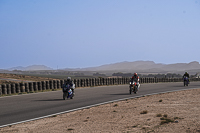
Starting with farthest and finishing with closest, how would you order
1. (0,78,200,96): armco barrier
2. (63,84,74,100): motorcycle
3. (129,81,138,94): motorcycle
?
(0,78,200,96): armco barrier
(129,81,138,94): motorcycle
(63,84,74,100): motorcycle

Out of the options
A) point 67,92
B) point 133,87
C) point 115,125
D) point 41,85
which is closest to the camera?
point 115,125

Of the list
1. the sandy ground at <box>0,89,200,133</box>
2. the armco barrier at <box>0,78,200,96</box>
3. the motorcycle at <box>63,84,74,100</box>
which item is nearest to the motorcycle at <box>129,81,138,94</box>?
the motorcycle at <box>63,84,74,100</box>

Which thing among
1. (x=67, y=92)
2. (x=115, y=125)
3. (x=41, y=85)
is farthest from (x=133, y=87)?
(x=115, y=125)

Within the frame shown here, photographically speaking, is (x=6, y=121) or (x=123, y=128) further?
(x=6, y=121)

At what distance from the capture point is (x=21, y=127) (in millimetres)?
9484

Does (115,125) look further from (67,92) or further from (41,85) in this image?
(41,85)

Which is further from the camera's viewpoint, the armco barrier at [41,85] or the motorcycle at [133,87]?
the armco barrier at [41,85]

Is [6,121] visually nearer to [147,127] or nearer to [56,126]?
[56,126]

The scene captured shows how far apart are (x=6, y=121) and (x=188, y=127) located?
6355 mm

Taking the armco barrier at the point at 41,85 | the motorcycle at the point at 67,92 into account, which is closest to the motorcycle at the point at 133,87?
the motorcycle at the point at 67,92

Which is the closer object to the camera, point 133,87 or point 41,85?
point 133,87

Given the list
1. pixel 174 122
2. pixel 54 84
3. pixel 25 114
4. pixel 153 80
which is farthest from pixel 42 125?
pixel 153 80

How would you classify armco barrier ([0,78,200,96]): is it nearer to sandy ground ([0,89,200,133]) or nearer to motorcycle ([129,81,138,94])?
motorcycle ([129,81,138,94])

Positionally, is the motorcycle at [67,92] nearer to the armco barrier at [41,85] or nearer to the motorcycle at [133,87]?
the motorcycle at [133,87]
